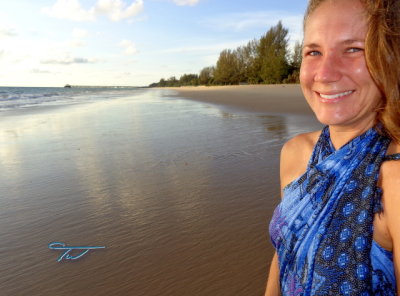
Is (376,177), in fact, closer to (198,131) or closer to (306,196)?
(306,196)

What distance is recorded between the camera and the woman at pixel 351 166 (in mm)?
1051

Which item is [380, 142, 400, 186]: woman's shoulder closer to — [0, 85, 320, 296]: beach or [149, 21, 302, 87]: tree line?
[0, 85, 320, 296]: beach

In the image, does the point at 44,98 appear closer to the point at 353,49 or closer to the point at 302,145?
the point at 302,145

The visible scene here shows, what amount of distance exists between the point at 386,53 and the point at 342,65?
167 millimetres

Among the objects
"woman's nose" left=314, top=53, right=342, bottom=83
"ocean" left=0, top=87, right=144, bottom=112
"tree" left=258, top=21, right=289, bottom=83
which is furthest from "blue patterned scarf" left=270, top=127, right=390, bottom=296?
"tree" left=258, top=21, right=289, bottom=83

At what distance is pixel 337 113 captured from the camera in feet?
4.04

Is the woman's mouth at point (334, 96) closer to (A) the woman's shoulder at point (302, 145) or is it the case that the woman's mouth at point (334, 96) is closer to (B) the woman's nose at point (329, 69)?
(B) the woman's nose at point (329, 69)

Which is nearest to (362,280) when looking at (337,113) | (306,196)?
(306,196)

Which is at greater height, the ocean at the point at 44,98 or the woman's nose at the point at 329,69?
the woman's nose at the point at 329,69

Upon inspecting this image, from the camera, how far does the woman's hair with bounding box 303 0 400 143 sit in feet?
3.41

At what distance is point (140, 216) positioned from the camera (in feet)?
11.6

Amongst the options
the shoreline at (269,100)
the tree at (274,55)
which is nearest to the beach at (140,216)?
the shoreline at (269,100)

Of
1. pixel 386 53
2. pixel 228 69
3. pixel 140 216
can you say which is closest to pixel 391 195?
pixel 386 53

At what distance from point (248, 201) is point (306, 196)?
2.61 metres
